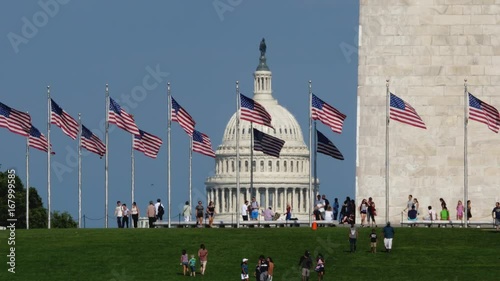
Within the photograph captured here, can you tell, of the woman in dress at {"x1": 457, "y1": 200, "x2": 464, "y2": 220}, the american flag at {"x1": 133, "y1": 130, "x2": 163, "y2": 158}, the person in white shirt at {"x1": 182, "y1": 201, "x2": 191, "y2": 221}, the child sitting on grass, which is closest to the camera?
the child sitting on grass

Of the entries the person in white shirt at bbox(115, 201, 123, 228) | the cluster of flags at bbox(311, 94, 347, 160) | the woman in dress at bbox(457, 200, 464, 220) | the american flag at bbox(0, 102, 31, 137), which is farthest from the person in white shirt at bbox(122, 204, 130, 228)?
the woman in dress at bbox(457, 200, 464, 220)

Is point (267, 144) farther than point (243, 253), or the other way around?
A: point (267, 144)

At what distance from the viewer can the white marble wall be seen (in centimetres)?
9806

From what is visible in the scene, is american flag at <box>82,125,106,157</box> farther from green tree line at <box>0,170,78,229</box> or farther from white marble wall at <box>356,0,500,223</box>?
green tree line at <box>0,170,78,229</box>

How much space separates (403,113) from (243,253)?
14847mm

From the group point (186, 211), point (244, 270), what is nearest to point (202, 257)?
point (244, 270)

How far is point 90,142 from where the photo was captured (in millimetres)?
94375

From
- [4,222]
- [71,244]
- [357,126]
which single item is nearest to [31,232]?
[71,244]

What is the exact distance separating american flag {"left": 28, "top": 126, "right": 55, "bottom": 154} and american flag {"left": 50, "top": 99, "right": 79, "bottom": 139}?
36.8 inches

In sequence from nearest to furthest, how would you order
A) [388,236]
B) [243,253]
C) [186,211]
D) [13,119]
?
[243,253], [388,236], [13,119], [186,211]

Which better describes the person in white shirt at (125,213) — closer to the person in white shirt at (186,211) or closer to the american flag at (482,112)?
the person in white shirt at (186,211)

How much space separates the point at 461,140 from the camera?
9806cm

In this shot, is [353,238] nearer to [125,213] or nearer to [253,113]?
[253,113]

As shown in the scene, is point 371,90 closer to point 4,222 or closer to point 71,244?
point 71,244
